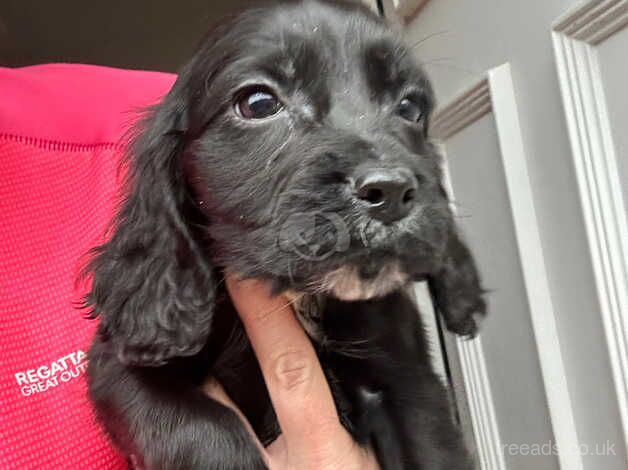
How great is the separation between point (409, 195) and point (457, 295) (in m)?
0.47

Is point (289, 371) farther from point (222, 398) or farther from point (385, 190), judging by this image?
point (385, 190)

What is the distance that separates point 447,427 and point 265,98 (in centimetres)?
60

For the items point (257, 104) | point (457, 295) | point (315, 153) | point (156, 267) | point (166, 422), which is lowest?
point (166, 422)

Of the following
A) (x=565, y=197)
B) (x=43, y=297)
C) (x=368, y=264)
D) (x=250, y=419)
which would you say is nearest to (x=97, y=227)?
(x=43, y=297)

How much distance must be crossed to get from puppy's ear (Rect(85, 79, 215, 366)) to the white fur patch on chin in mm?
226

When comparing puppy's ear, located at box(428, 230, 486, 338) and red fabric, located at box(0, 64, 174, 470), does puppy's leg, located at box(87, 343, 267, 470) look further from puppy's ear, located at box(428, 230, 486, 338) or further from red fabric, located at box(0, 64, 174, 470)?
puppy's ear, located at box(428, 230, 486, 338)

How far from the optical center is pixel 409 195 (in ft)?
2.43

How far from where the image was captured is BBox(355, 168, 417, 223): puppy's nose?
0.71 metres

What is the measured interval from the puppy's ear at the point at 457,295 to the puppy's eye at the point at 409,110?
0.69 feet

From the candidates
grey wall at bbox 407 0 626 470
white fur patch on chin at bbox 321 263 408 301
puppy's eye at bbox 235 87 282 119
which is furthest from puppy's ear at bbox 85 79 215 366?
grey wall at bbox 407 0 626 470

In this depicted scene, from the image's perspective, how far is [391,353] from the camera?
1081 millimetres

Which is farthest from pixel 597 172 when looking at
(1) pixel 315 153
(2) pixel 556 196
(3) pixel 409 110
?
(1) pixel 315 153

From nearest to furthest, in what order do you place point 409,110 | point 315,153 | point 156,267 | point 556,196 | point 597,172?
point 315,153
point 156,267
point 409,110
point 597,172
point 556,196

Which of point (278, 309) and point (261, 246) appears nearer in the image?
point (261, 246)
